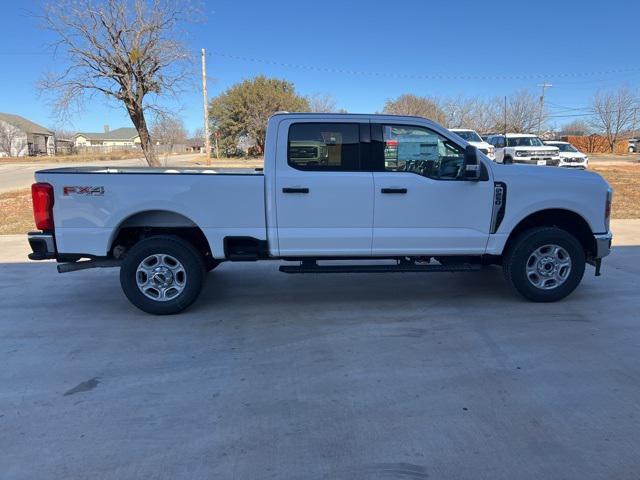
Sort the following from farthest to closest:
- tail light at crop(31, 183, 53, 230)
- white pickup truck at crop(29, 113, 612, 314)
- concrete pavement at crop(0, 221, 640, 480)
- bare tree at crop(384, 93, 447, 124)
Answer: bare tree at crop(384, 93, 447, 124)
white pickup truck at crop(29, 113, 612, 314)
tail light at crop(31, 183, 53, 230)
concrete pavement at crop(0, 221, 640, 480)

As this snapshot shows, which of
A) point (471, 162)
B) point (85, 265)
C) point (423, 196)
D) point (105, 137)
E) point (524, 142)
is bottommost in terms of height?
point (85, 265)

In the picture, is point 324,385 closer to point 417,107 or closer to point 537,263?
point 537,263

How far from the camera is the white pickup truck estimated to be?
→ 4945 millimetres

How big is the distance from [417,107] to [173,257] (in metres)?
47.9

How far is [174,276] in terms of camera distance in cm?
515

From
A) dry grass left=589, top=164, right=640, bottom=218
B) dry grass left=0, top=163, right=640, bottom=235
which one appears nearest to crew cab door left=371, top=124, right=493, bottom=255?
dry grass left=0, top=163, right=640, bottom=235

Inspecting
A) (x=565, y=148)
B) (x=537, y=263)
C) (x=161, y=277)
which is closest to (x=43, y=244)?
(x=161, y=277)

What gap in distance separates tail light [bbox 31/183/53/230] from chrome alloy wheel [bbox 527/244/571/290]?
4975mm

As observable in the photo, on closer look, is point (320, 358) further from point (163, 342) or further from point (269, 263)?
point (269, 263)

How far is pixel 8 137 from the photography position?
81.8 metres

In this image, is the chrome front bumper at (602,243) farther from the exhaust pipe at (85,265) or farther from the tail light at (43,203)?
the tail light at (43,203)

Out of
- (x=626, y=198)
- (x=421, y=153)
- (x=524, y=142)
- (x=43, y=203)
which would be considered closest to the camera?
(x=43, y=203)

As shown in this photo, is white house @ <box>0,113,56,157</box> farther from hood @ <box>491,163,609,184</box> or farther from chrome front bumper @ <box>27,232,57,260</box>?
hood @ <box>491,163,609,184</box>

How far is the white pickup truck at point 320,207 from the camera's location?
195 inches
